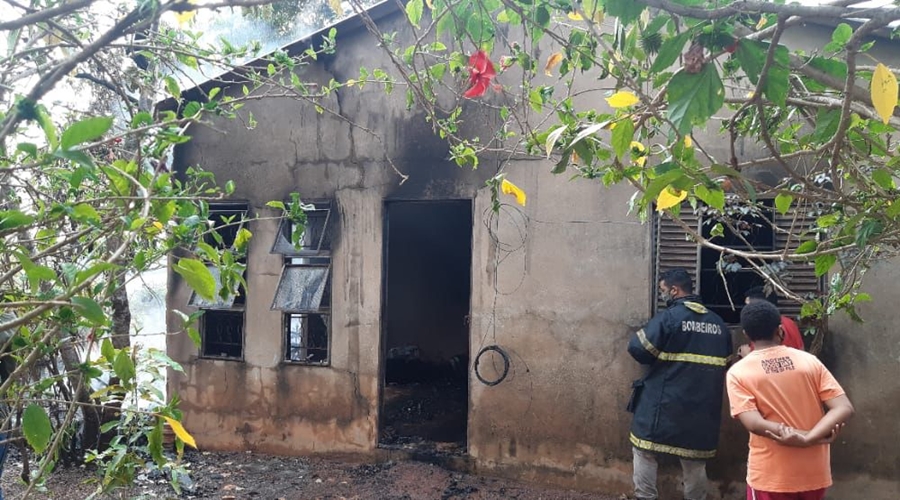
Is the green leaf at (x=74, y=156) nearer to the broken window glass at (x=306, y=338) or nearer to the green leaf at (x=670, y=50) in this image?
the green leaf at (x=670, y=50)

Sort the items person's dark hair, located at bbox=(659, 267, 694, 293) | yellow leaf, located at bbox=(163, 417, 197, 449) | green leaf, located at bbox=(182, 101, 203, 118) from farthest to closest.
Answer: person's dark hair, located at bbox=(659, 267, 694, 293) < green leaf, located at bbox=(182, 101, 203, 118) < yellow leaf, located at bbox=(163, 417, 197, 449)

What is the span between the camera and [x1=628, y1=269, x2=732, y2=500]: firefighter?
14.7ft

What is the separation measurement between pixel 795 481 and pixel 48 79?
353 centimetres

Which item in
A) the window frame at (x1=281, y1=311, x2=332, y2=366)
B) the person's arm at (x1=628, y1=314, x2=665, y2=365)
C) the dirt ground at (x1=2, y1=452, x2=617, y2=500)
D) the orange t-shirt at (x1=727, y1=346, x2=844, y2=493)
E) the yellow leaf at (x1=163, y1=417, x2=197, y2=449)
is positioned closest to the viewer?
the yellow leaf at (x1=163, y1=417, x2=197, y2=449)

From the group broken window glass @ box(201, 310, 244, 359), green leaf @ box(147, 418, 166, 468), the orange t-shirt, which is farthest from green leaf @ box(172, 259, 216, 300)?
broken window glass @ box(201, 310, 244, 359)

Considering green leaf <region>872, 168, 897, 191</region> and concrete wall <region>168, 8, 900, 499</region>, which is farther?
concrete wall <region>168, 8, 900, 499</region>

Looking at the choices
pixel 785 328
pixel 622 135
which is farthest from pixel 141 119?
pixel 785 328

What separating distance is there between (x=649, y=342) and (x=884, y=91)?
3.35m

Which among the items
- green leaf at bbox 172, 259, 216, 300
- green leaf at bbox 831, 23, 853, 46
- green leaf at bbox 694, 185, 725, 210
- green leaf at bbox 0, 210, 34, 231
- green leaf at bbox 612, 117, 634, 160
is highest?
green leaf at bbox 831, 23, 853, 46

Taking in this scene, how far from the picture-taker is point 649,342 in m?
4.57

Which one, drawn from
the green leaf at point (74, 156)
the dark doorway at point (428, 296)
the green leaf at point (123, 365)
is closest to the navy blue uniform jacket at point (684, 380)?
the green leaf at point (123, 365)

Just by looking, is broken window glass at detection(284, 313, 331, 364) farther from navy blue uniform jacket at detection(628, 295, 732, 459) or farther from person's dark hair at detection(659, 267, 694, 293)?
person's dark hair at detection(659, 267, 694, 293)

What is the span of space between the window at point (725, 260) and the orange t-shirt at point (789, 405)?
1.66 metres

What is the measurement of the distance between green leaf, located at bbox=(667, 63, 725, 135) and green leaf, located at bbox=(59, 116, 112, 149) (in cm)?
128
